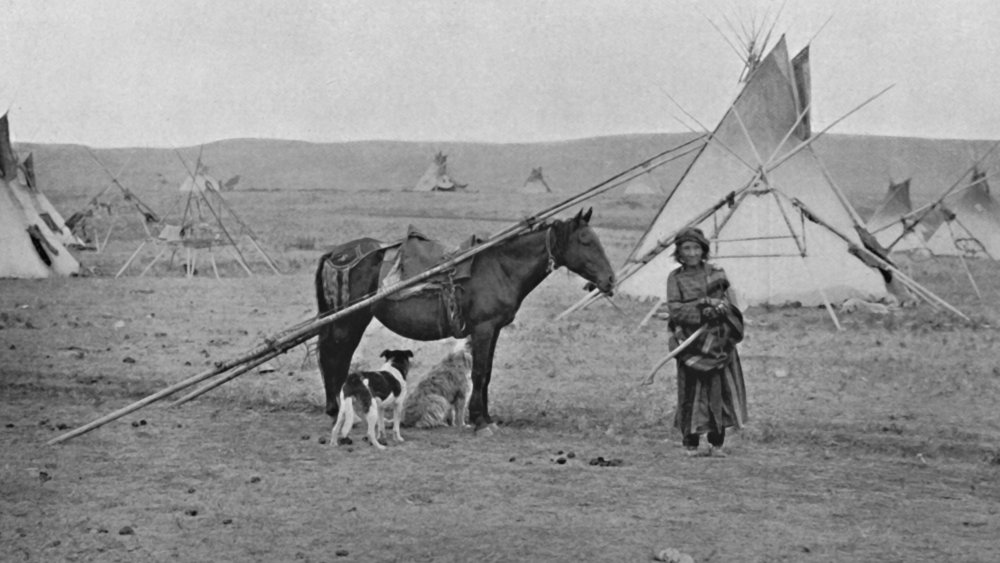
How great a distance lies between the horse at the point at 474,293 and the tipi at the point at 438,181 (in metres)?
39.0

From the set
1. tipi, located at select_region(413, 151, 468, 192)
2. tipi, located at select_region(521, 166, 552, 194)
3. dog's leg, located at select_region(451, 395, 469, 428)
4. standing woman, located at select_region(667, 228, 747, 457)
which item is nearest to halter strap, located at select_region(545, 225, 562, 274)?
standing woman, located at select_region(667, 228, 747, 457)

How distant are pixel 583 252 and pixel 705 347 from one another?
1.44 m

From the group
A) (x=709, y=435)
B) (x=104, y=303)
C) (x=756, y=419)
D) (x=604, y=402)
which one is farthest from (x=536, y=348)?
(x=104, y=303)

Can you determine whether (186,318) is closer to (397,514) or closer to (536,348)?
(536,348)

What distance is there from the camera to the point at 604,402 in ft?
32.7

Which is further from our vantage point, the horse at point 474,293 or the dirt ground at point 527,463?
the horse at point 474,293

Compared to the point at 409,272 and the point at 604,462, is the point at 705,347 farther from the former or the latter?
the point at 409,272

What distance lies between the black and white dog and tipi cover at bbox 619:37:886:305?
865cm

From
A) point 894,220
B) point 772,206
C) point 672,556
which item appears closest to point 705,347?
point 672,556

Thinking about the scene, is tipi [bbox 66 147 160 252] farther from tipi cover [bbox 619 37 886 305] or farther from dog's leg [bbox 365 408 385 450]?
dog's leg [bbox 365 408 385 450]

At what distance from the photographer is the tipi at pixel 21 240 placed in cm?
2028

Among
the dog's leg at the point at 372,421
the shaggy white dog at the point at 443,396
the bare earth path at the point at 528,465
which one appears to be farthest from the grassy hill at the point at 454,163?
the dog's leg at the point at 372,421

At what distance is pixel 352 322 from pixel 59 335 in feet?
21.9

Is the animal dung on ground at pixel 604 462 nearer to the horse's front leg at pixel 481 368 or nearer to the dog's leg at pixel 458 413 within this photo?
the horse's front leg at pixel 481 368
